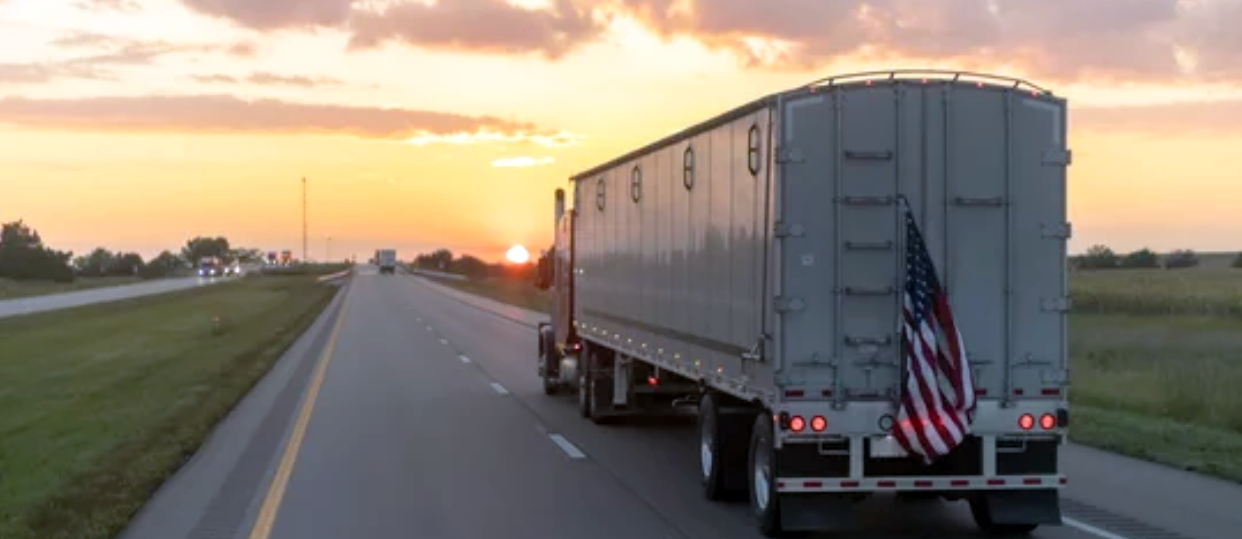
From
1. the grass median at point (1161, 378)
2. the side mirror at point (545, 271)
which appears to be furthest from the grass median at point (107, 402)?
the grass median at point (1161, 378)

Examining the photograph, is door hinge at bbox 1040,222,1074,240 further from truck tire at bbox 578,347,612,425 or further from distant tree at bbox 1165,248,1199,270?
distant tree at bbox 1165,248,1199,270

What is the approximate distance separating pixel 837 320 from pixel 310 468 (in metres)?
6.70

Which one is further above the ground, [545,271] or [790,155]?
[790,155]

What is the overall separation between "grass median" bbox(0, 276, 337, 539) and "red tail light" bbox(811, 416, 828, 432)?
530 centimetres

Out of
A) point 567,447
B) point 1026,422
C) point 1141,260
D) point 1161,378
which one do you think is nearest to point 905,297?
point 1026,422

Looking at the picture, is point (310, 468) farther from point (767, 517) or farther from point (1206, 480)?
point (1206, 480)

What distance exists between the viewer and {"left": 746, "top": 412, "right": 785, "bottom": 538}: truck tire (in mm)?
10742

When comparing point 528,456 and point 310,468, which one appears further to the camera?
point 528,456

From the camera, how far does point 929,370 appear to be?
1046 cm

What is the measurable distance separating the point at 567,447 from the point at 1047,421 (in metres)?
7.29

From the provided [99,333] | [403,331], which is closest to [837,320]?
[403,331]

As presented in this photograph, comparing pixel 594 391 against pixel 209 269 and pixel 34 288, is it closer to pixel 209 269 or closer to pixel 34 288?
pixel 34 288

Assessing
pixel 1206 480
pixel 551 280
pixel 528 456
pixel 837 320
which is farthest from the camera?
pixel 551 280

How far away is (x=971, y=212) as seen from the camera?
10.8 metres
